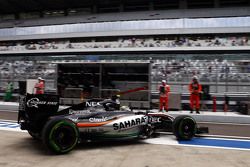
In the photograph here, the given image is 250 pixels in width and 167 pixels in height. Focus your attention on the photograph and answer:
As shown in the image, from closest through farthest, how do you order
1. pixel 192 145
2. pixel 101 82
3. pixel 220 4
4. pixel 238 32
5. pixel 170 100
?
pixel 192 145 < pixel 170 100 < pixel 101 82 < pixel 238 32 < pixel 220 4

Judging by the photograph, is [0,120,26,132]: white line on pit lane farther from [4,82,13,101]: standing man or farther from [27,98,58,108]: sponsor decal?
[4,82,13,101]: standing man

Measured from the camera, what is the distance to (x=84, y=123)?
5.23m

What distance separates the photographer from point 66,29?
114 ft

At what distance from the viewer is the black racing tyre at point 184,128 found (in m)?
6.06

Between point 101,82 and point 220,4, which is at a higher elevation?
point 220,4

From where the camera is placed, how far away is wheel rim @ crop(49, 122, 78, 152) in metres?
4.62

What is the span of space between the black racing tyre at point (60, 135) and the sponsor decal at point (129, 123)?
0.95 metres

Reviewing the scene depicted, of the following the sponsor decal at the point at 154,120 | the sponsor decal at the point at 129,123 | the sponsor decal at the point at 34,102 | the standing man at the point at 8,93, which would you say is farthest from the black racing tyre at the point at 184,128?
the standing man at the point at 8,93

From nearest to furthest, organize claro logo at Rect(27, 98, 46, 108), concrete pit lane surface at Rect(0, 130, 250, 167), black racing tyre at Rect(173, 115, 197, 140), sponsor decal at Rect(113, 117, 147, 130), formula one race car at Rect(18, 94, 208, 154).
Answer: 1. concrete pit lane surface at Rect(0, 130, 250, 167)
2. formula one race car at Rect(18, 94, 208, 154)
3. claro logo at Rect(27, 98, 46, 108)
4. sponsor decal at Rect(113, 117, 147, 130)
5. black racing tyre at Rect(173, 115, 197, 140)

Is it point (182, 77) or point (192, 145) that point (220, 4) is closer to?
point (182, 77)

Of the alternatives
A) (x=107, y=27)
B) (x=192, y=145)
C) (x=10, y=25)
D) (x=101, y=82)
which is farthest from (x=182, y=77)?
(x=10, y=25)

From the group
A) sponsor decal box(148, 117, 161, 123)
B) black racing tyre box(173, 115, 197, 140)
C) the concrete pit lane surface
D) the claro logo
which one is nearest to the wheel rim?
the concrete pit lane surface

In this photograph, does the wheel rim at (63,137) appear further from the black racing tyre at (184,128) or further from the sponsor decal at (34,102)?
the black racing tyre at (184,128)

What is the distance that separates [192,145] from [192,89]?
584 cm
